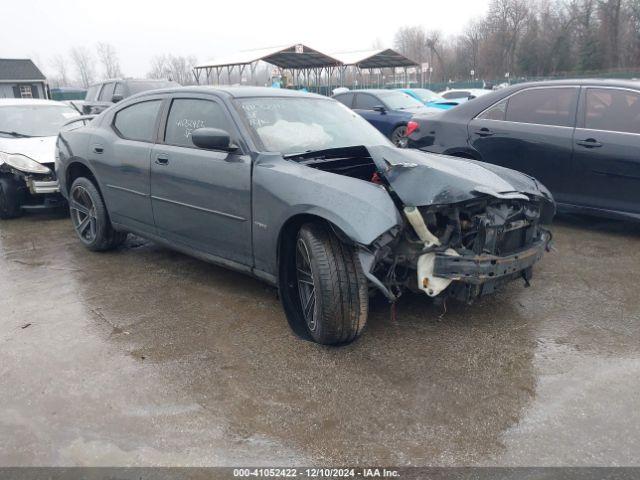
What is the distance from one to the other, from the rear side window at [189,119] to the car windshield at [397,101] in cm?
806

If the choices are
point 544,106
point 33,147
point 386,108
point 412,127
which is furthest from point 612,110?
point 33,147

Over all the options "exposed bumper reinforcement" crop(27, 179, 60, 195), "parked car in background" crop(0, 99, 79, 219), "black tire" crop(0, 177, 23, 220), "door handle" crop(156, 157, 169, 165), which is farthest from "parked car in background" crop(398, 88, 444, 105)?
"door handle" crop(156, 157, 169, 165)

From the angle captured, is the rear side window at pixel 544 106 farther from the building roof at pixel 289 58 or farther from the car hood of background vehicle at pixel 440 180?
the building roof at pixel 289 58

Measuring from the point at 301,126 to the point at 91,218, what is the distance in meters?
2.62

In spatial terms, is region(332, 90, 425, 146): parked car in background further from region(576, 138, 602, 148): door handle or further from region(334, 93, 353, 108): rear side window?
region(576, 138, 602, 148): door handle

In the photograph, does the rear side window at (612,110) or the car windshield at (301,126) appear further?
the rear side window at (612,110)

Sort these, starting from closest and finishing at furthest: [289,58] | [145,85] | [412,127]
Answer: [412,127]
[145,85]
[289,58]

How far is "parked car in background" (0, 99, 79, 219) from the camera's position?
655cm

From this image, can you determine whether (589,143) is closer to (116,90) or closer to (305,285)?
(305,285)

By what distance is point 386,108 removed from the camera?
11570 millimetres

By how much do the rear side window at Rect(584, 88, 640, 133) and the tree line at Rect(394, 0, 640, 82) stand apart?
53.4m

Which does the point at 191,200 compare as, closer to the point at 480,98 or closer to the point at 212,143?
the point at 212,143

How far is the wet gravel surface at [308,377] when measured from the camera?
7.77 feet

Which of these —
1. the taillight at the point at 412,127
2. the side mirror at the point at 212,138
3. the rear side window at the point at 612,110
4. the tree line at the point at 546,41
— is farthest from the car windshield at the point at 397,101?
the tree line at the point at 546,41
